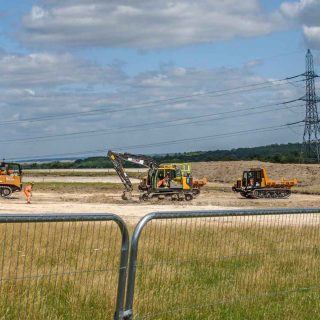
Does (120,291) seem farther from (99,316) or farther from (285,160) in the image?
(285,160)

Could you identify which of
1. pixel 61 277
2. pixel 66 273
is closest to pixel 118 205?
pixel 61 277

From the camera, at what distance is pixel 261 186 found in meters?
46.9

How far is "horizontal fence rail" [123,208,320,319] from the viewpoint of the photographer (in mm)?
7133

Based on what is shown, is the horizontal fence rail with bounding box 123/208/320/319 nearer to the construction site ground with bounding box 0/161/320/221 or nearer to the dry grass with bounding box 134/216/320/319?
the dry grass with bounding box 134/216/320/319

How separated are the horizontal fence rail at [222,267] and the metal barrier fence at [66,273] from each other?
273mm

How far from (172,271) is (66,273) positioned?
4.79 ft

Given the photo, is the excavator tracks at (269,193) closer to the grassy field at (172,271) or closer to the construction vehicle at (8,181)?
the construction vehicle at (8,181)

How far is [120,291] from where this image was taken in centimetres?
627

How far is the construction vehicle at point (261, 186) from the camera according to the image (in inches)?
1847

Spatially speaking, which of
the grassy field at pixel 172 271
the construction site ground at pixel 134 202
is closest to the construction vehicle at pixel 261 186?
the construction site ground at pixel 134 202

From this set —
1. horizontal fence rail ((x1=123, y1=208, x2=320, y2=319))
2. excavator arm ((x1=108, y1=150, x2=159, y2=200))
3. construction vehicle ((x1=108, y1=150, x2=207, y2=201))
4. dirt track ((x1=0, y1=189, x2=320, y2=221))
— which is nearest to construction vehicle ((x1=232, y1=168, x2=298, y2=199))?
dirt track ((x1=0, y1=189, x2=320, y2=221))

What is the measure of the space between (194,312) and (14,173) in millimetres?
41919

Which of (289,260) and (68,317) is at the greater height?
(289,260)

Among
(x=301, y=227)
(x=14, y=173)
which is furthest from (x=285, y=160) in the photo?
(x=301, y=227)
